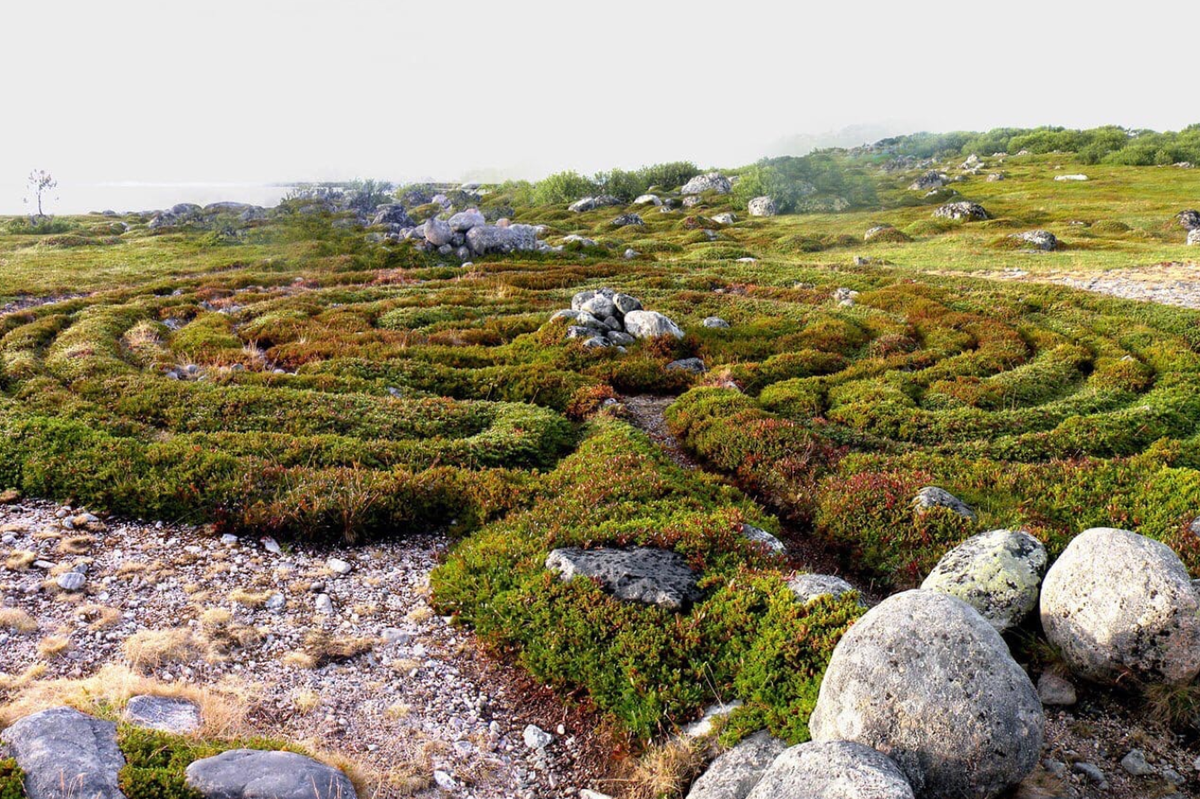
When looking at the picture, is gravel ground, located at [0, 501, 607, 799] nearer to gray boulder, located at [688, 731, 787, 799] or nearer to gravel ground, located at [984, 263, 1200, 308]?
gray boulder, located at [688, 731, 787, 799]

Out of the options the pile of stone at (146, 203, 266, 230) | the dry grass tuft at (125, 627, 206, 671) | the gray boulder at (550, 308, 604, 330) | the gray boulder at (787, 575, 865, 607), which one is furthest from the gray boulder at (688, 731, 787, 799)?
the pile of stone at (146, 203, 266, 230)

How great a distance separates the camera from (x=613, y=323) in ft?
103

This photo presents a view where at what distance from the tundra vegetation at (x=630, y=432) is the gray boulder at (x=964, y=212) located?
33.8m

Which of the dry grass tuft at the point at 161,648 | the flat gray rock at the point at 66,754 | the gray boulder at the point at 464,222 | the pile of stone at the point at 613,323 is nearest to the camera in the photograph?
the flat gray rock at the point at 66,754

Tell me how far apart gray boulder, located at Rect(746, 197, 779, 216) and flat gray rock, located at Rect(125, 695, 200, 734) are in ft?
339

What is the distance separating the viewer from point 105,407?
20266mm

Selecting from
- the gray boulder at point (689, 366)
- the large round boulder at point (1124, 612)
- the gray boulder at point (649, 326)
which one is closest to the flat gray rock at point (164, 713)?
the large round boulder at point (1124, 612)

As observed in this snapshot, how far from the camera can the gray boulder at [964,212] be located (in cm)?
7925

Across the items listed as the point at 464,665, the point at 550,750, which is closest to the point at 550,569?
the point at 464,665

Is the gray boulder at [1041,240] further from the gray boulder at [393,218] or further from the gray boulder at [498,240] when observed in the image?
the gray boulder at [393,218]

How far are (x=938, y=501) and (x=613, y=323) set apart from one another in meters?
18.7

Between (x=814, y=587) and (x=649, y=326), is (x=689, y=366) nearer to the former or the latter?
(x=649, y=326)

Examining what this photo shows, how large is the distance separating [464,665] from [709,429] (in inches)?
418

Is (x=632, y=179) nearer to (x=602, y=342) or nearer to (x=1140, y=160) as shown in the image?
(x=1140, y=160)
